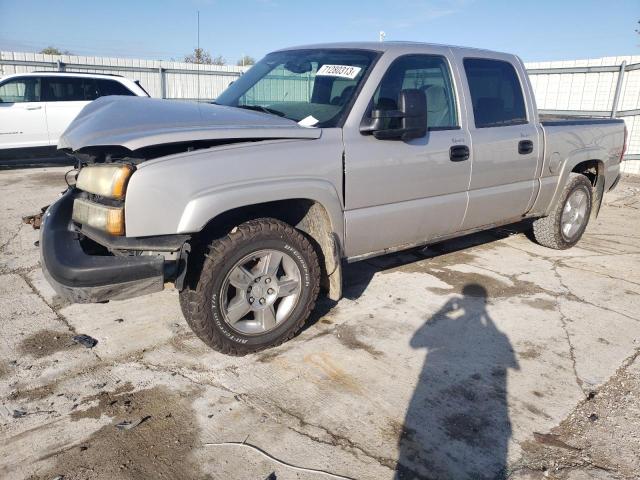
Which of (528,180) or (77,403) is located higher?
(528,180)

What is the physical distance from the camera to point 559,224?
5648mm

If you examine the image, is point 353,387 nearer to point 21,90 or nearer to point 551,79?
point 21,90

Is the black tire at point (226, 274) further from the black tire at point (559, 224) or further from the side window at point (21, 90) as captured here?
the side window at point (21, 90)

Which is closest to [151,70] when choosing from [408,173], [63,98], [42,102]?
[63,98]

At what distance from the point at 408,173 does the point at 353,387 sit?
162 cm

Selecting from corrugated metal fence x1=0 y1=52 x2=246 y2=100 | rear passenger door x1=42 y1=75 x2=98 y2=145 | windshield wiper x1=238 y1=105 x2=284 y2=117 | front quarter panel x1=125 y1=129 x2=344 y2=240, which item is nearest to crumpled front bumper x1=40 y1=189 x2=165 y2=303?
front quarter panel x1=125 y1=129 x2=344 y2=240

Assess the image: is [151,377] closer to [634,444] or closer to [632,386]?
[634,444]

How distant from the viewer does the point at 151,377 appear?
10.2 feet

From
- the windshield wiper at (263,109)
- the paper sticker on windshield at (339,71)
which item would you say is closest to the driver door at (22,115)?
the windshield wiper at (263,109)

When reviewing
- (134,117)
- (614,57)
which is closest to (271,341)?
(134,117)

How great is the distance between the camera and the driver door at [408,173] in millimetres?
3564

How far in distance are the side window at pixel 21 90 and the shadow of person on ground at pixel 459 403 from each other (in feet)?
31.4

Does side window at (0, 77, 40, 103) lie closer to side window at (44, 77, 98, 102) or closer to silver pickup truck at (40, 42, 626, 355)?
side window at (44, 77, 98, 102)

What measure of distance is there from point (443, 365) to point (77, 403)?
2.19 meters
